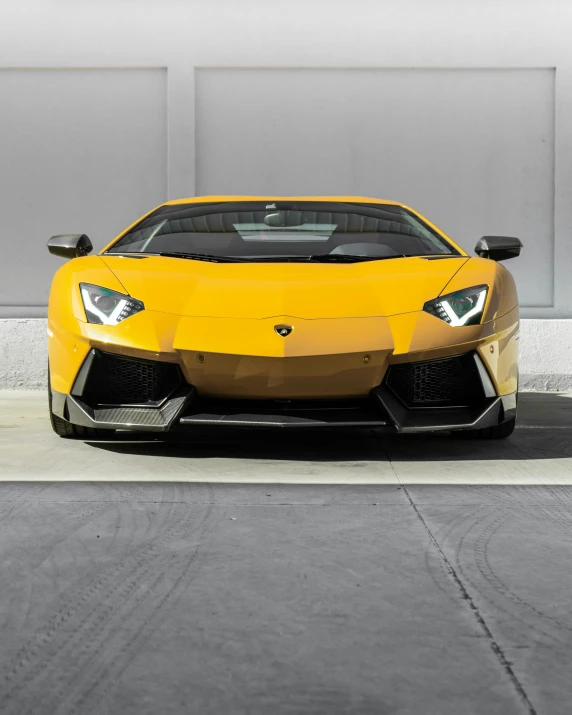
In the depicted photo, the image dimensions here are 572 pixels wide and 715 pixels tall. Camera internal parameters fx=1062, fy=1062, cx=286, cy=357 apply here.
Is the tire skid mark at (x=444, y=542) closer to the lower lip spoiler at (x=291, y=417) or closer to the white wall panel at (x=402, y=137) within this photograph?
the lower lip spoiler at (x=291, y=417)

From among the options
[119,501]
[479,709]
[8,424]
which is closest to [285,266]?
[119,501]

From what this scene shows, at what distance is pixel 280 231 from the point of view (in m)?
5.85

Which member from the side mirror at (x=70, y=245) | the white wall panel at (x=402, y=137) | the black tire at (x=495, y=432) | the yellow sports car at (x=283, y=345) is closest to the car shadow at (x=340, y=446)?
the black tire at (x=495, y=432)

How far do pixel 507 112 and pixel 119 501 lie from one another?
699 centimetres

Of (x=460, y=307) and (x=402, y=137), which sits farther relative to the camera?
(x=402, y=137)

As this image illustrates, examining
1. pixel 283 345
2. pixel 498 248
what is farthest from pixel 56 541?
pixel 498 248

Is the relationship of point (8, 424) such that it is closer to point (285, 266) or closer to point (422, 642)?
point (285, 266)

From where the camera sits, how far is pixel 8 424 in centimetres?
615

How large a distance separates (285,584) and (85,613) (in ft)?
1.72

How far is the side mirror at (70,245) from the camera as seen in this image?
18.1ft

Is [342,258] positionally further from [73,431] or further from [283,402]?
[73,431]

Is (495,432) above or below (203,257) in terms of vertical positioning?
below

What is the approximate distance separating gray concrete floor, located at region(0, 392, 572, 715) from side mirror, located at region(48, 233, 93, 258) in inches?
50.6

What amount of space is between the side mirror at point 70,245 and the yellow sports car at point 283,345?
2.65 feet
